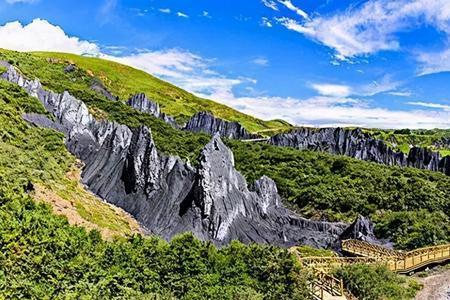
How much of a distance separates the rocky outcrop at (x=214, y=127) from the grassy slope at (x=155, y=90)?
75.8ft

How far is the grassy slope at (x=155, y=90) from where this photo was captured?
155875mm

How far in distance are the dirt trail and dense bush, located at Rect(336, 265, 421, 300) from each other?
1.19m

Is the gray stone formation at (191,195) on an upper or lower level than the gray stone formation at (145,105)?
lower

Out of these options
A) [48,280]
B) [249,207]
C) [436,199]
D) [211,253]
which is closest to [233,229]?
[249,207]

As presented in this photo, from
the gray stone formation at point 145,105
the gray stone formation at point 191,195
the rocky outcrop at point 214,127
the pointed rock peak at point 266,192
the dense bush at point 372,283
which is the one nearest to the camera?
the dense bush at point 372,283

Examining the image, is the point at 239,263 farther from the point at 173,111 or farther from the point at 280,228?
the point at 173,111

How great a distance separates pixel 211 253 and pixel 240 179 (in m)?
23.3

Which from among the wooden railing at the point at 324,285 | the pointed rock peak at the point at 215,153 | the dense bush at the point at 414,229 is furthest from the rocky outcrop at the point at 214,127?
the wooden railing at the point at 324,285

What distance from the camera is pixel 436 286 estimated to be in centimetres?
3197

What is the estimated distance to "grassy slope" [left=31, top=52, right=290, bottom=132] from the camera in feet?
511

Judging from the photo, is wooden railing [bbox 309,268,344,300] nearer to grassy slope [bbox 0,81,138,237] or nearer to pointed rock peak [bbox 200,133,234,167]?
grassy slope [bbox 0,81,138,237]

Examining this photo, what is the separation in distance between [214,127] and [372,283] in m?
92.9

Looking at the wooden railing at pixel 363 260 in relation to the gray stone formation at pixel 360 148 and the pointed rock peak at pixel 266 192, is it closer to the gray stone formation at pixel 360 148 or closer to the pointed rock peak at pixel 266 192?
the pointed rock peak at pixel 266 192

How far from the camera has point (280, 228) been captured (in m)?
43.8
